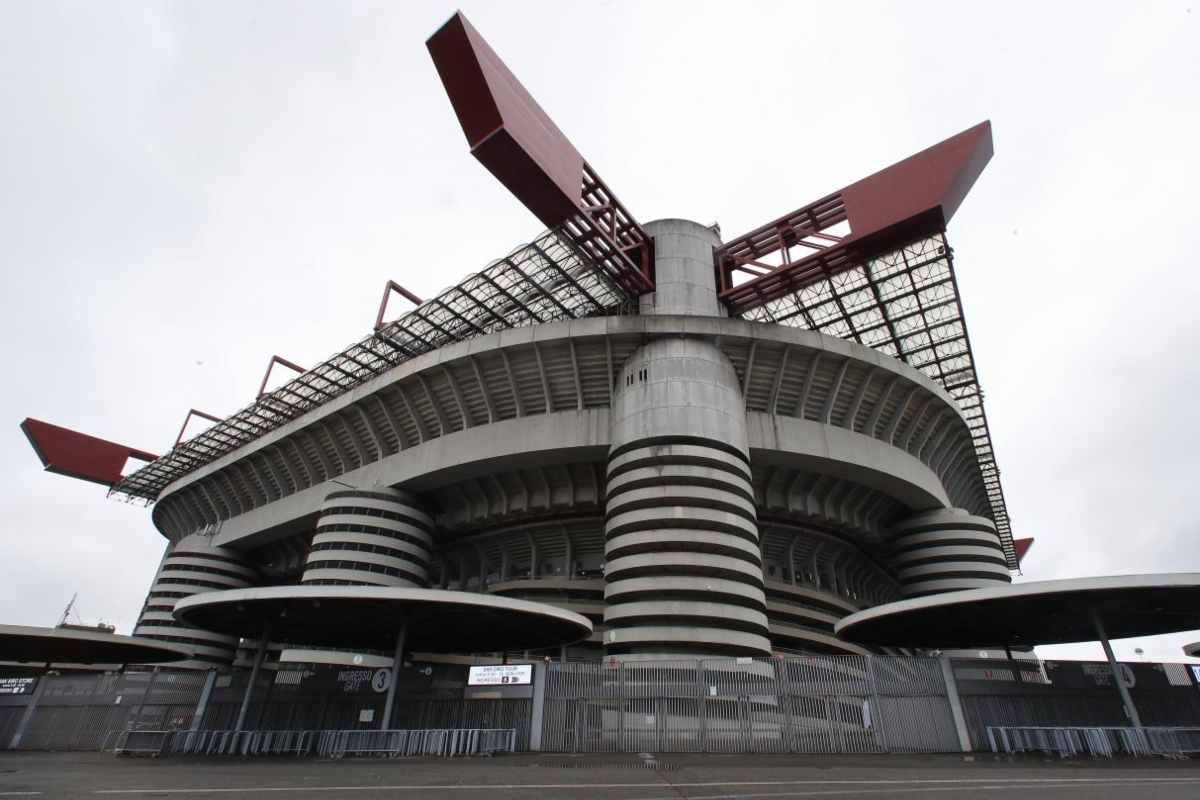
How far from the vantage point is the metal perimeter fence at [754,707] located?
705 inches

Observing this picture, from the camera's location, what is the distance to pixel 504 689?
1944 cm

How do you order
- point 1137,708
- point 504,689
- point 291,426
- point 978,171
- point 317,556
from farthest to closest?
1. point 291,426
2. point 317,556
3. point 978,171
4. point 504,689
5. point 1137,708

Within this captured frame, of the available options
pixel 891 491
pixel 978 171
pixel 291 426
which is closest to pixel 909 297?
pixel 978 171

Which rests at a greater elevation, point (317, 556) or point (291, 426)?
point (291, 426)

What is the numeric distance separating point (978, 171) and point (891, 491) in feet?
61.4

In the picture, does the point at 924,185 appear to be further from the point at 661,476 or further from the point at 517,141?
the point at 517,141

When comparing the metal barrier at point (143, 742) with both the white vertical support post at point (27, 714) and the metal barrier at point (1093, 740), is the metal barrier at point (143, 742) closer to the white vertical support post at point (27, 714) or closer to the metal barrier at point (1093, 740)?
the white vertical support post at point (27, 714)

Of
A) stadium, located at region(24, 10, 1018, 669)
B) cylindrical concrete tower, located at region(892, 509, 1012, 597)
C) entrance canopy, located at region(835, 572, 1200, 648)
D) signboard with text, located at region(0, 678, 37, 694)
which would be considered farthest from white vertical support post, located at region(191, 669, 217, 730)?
cylindrical concrete tower, located at region(892, 509, 1012, 597)

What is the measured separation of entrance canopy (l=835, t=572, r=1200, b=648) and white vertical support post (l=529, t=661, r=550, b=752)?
33.5ft

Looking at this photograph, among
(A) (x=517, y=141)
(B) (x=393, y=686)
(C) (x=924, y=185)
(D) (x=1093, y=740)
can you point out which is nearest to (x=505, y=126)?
(A) (x=517, y=141)

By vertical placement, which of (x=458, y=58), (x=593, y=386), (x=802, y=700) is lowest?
(x=802, y=700)

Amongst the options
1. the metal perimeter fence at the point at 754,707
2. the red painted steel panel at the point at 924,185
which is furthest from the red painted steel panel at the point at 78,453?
the red painted steel panel at the point at 924,185

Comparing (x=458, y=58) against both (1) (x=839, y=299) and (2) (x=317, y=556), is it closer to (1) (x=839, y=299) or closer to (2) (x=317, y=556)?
(1) (x=839, y=299)

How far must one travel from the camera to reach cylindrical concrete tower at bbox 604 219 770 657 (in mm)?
25562
